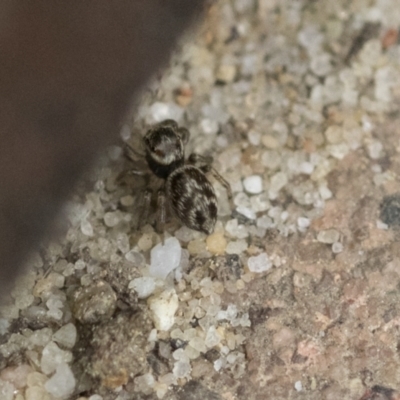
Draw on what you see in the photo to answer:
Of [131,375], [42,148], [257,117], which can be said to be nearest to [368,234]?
[257,117]

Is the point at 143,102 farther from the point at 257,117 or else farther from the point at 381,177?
the point at 381,177

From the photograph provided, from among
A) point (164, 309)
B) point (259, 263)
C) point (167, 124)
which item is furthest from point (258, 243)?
point (167, 124)

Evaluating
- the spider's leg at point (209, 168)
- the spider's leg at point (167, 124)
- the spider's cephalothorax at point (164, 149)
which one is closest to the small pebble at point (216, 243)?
the spider's leg at point (209, 168)

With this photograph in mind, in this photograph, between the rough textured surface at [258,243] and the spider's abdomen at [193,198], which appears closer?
the rough textured surface at [258,243]

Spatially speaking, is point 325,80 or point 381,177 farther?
point 325,80

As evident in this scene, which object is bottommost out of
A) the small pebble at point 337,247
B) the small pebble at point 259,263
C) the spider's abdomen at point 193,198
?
the small pebble at point 337,247

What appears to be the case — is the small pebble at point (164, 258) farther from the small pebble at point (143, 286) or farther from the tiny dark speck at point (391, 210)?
the tiny dark speck at point (391, 210)
